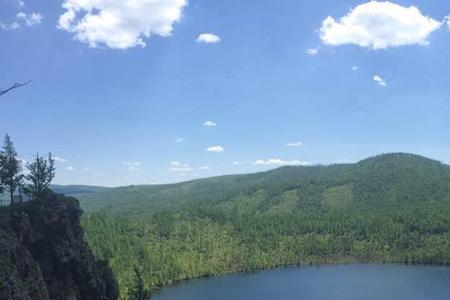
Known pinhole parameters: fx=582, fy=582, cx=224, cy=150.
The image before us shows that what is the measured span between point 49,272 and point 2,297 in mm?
21456

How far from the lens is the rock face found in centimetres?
7894

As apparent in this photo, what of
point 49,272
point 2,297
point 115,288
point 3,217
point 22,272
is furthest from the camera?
point 115,288

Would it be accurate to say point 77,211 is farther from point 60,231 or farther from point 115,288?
point 115,288

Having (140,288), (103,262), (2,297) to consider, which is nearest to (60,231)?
(103,262)

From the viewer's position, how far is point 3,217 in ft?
274

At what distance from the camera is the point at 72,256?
9206 cm

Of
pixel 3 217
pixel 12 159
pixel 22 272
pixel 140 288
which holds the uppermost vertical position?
pixel 12 159

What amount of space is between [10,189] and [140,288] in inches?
1141

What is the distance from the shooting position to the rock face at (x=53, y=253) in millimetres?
78938

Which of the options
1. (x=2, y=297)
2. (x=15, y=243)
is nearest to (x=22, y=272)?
(x=15, y=243)

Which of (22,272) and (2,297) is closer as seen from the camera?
(2,297)

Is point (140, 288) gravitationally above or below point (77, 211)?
below

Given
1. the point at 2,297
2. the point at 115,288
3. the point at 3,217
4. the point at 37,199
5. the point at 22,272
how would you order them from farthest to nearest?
the point at 115,288 < the point at 37,199 < the point at 3,217 < the point at 22,272 < the point at 2,297

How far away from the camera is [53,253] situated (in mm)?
91188
